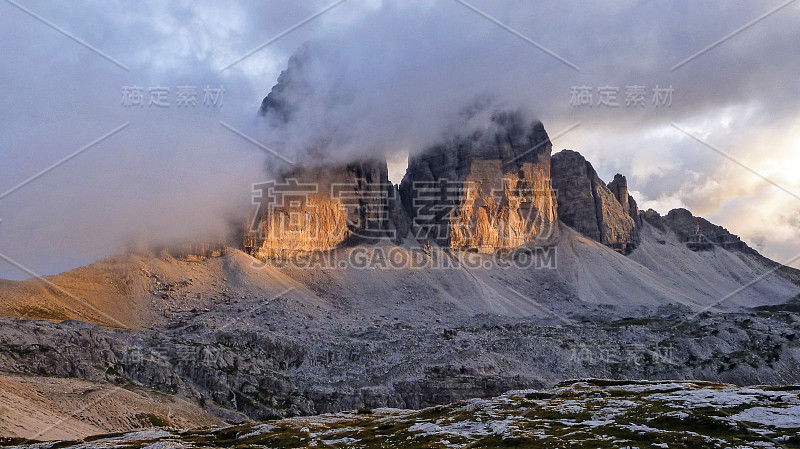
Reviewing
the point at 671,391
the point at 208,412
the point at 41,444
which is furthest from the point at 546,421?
the point at 208,412

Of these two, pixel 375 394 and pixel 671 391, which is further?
pixel 375 394

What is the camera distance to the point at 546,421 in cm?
6284

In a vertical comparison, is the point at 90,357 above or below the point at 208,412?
above

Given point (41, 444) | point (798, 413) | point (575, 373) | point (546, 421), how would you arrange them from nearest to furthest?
1. point (798, 413)
2. point (546, 421)
3. point (41, 444)
4. point (575, 373)

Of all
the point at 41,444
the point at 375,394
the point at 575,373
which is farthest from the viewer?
the point at 575,373

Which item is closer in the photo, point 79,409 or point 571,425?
point 571,425

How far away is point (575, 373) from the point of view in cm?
18188

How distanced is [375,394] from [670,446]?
422 ft

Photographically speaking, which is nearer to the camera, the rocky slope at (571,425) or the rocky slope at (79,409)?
the rocky slope at (571,425)

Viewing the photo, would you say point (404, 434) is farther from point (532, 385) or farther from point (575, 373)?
point (575, 373)

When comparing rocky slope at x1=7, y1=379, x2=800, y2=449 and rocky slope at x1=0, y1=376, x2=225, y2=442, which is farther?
rocky slope at x1=0, y1=376, x2=225, y2=442

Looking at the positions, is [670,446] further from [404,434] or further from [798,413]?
[404,434]

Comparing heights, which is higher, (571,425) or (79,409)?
(571,425)

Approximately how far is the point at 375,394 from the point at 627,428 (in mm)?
121665
